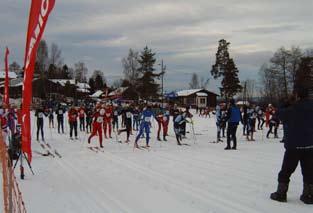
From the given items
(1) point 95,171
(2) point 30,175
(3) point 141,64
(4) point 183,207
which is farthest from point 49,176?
(3) point 141,64

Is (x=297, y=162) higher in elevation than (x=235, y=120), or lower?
lower

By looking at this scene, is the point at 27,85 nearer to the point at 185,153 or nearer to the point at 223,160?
the point at 223,160

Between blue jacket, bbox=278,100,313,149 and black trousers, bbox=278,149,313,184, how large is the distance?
0.11 m

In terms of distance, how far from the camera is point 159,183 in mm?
9250

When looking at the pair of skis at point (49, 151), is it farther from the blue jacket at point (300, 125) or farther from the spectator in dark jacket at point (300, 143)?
the blue jacket at point (300, 125)

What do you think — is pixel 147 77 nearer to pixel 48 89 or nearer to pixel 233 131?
pixel 48 89

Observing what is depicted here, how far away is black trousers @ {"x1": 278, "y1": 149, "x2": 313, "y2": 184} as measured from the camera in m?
7.09

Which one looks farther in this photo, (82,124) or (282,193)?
(82,124)

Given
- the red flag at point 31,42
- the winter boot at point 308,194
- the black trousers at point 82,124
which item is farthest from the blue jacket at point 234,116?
the black trousers at point 82,124

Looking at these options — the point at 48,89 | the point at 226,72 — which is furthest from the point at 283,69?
the point at 48,89

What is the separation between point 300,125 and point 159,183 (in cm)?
353

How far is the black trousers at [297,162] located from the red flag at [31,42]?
4.74 m

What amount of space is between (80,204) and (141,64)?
74420 millimetres

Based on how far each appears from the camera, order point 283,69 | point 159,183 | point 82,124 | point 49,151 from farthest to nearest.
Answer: point 283,69 < point 82,124 < point 49,151 < point 159,183
